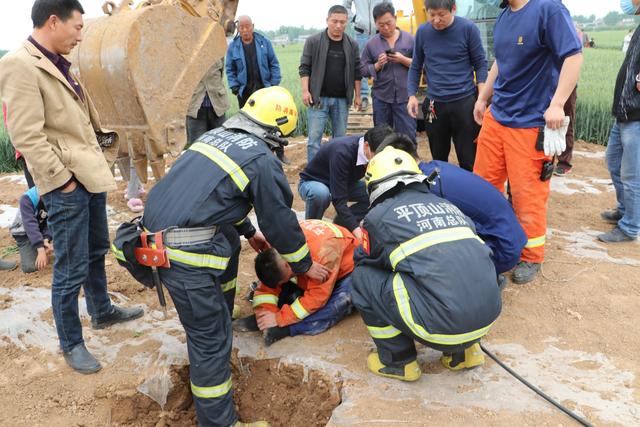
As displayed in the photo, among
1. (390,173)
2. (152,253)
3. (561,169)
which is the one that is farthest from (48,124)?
(561,169)

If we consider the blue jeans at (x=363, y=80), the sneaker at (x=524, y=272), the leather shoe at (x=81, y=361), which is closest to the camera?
the leather shoe at (x=81, y=361)

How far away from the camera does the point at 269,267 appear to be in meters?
3.32

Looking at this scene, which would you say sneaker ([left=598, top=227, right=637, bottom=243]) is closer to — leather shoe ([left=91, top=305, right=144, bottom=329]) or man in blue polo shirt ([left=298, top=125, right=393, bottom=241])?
man in blue polo shirt ([left=298, top=125, right=393, bottom=241])

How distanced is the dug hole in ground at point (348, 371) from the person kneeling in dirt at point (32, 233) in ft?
1.14

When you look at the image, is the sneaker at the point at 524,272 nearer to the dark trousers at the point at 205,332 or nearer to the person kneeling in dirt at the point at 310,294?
the person kneeling in dirt at the point at 310,294

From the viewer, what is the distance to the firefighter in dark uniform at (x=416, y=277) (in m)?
2.42

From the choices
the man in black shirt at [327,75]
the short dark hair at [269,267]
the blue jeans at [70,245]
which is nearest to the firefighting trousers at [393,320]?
the short dark hair at [269,267]

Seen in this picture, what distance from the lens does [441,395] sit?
8.45ft

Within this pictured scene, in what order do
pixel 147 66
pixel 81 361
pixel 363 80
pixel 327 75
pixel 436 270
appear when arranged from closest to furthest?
pixel 436 270, pixel 81 361, pixel 147 66, pixel 327 75, pixel 363 80

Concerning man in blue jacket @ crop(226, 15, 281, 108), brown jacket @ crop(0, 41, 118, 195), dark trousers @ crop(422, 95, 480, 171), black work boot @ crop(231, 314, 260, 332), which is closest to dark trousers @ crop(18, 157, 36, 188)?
brown jacket @ crop(0, 41, 118, 195)

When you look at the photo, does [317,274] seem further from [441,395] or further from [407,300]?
[441,395]

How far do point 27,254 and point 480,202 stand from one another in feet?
11.8

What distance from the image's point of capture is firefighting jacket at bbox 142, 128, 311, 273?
2.50 metres

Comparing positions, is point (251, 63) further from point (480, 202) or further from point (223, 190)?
point (223, 190)
